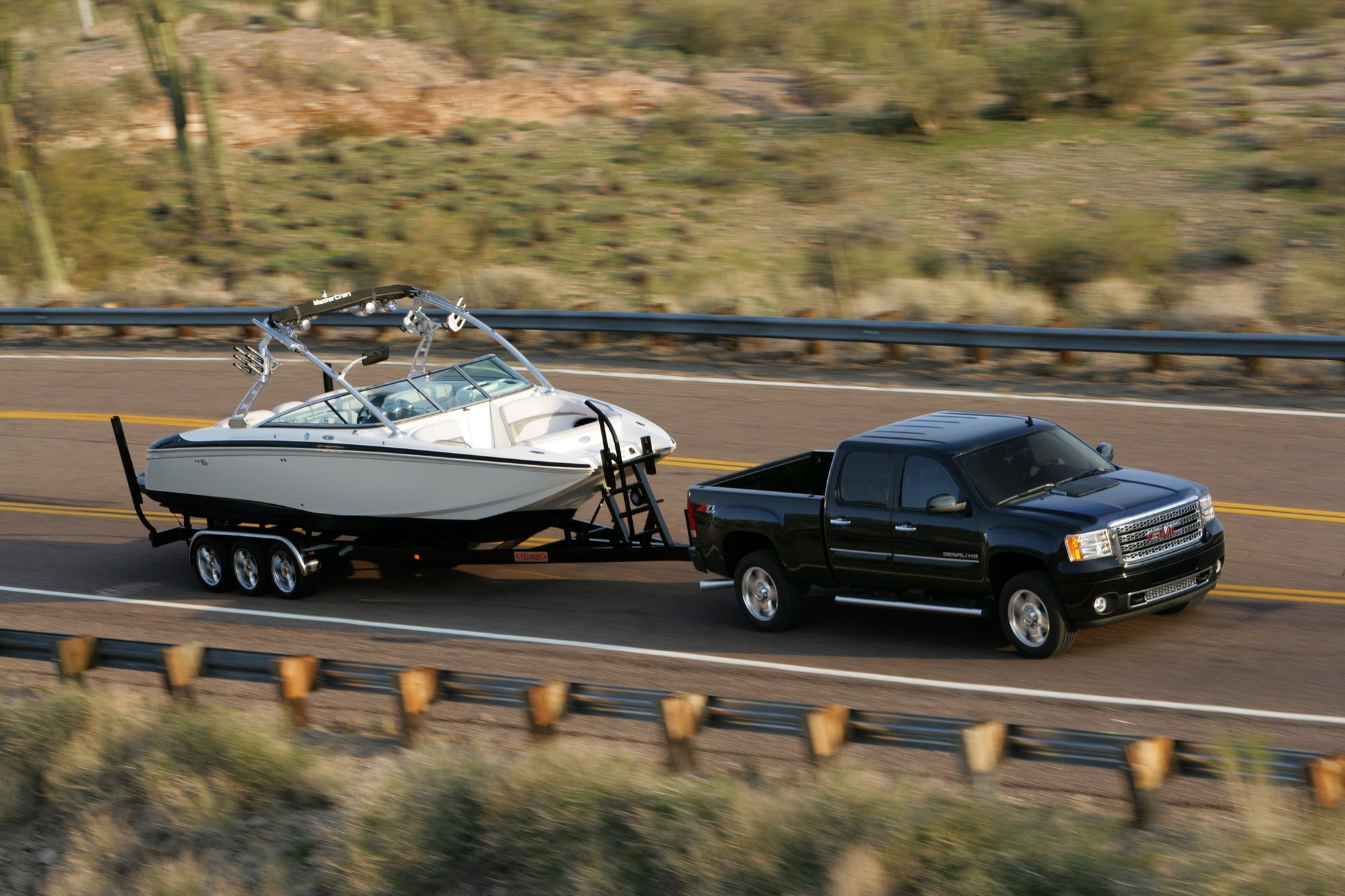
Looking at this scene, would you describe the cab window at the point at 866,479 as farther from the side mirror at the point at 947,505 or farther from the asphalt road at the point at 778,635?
the asphalt road at the point at 778,635

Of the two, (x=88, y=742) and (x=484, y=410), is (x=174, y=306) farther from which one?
(x=88, y=742)

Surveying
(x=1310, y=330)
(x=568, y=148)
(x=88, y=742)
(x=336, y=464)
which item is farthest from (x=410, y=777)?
(x=568, y=148)

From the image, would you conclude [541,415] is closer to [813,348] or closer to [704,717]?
[704,717]

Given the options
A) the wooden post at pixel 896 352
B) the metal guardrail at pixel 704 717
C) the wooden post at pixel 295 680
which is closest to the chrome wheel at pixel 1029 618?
the metal guardrail at pixel 704 717

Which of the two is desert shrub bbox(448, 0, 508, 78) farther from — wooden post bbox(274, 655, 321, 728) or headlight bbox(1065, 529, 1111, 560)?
headlight bbox(1065, 529, 1111, 560)

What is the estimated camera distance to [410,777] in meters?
9.06

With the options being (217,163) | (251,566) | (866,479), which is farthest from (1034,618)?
(217,163)

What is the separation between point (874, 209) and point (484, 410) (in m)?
20.0

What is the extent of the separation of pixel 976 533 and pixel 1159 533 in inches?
49.3

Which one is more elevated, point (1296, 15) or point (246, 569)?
point (1296, 15)

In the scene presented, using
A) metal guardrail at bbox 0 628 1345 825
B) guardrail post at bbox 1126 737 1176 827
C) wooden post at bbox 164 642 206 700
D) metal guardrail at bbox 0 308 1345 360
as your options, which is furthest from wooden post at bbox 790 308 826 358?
guardrail post at bbox 1126 737 1176 827

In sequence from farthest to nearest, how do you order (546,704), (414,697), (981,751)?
(414,697), (546,704), (981,751)

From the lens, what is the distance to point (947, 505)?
10664mm

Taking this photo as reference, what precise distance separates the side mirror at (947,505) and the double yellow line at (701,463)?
4.32m
